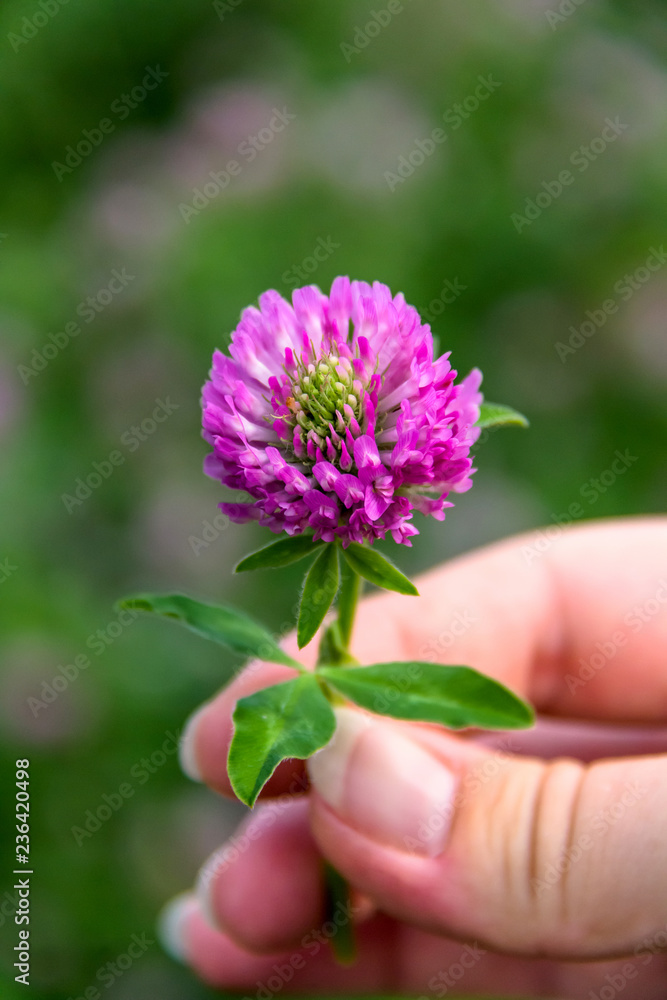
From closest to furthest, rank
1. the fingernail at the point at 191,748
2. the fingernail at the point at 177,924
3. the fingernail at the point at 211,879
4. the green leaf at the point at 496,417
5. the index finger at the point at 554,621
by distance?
the green leaf at the point at 496,417 < the fingernail at the point at 191,748 < the index finger at the point at 554,621 < the fingernail at the point at 211,879 < the fingernail at the point at 177,924

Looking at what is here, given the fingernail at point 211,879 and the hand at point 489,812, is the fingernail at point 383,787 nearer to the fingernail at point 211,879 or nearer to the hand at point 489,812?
the hand at point 489,812

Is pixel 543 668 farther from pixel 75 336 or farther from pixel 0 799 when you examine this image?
pixel 75 336

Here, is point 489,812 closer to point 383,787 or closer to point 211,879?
point 383,787

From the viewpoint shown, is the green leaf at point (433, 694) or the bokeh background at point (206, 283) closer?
the green leaf at point (433, 694)

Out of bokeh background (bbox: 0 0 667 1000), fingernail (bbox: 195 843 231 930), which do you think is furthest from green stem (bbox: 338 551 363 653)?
bokeh background (bbox: 0 0 667 1000)

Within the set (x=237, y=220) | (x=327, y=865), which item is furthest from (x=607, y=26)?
(x=327, y=865)

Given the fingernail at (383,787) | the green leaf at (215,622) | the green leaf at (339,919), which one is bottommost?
the green leaf at (339,919)

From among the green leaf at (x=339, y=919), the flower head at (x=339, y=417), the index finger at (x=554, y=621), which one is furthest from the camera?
the index finger at (x=554, y=621)

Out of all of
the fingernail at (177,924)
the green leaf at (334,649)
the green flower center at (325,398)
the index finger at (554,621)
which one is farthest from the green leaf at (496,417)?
the fingernail at (177,924)

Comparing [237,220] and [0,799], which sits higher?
[237,220]
